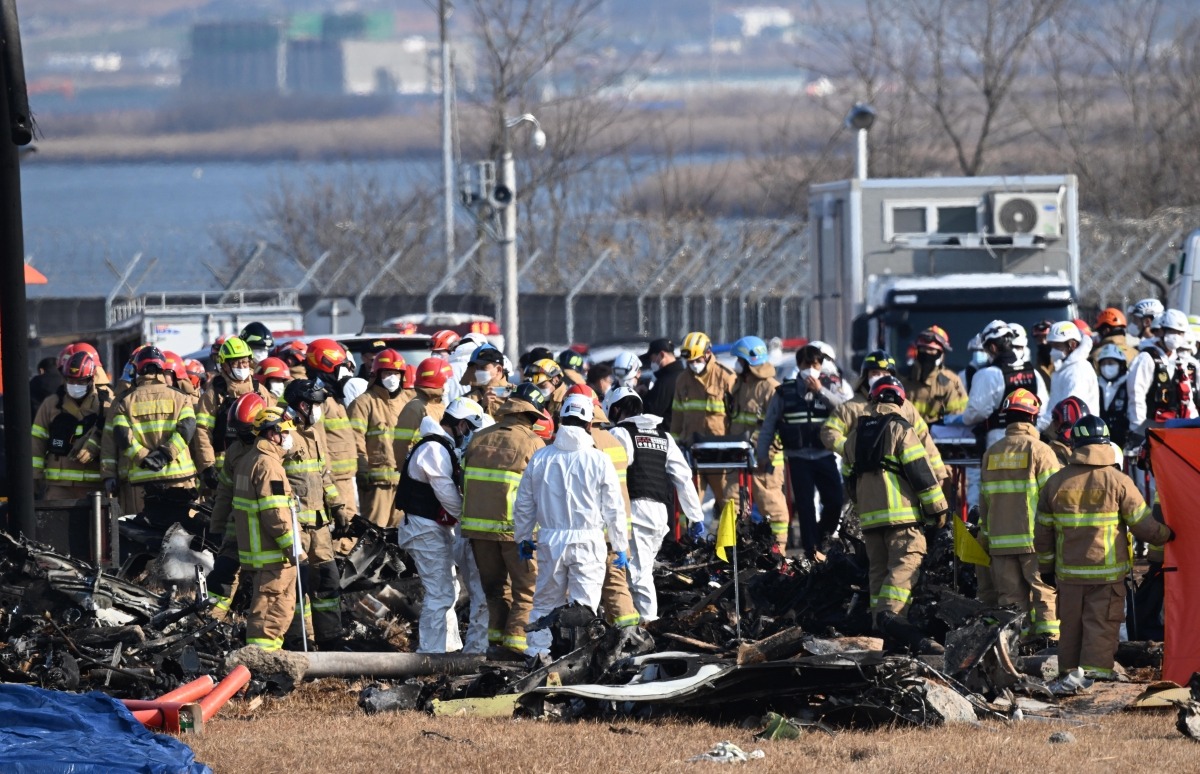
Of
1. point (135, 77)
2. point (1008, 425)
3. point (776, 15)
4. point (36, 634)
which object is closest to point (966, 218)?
point (1008, 425)

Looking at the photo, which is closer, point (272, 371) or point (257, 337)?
point (272, 371)

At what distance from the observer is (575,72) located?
1998 inches

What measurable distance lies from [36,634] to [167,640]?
29.9 inches

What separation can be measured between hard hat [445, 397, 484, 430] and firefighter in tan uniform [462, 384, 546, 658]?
28.0 inches

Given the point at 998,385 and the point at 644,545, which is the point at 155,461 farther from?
the point at 998,385

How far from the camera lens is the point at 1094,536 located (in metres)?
10.6

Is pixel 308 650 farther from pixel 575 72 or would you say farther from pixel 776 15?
pixel 776 15

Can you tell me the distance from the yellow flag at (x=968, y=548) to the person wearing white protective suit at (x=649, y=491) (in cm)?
171

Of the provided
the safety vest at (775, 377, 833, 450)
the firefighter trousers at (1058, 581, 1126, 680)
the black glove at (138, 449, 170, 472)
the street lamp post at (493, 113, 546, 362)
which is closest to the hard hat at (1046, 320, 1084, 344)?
the safety vest at (775, 377, 833, 450)

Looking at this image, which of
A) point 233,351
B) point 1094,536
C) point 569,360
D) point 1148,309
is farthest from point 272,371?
point 1148,309

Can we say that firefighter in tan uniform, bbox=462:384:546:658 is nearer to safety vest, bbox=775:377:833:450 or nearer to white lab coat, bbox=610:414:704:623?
white lab coat, bbox=610:414:704:623

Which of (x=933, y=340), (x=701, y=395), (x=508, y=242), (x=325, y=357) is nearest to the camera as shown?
(x=933, y=340)

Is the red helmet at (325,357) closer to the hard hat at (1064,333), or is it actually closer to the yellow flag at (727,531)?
the yellow flag at (727,531)

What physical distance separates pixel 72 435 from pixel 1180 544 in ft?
28.0
